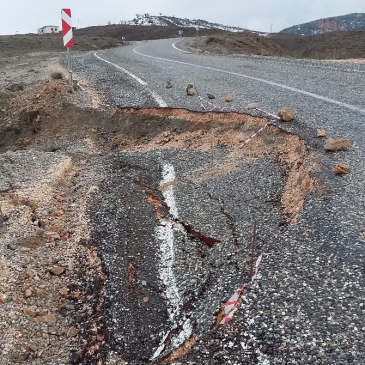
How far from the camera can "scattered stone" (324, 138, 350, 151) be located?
493cm

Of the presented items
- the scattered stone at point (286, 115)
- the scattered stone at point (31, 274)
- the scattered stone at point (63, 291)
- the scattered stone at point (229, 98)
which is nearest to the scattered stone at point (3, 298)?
the scattered stone at point (31, 274)

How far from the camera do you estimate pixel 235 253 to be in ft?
12.3

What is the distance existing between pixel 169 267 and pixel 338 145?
263 centimetres

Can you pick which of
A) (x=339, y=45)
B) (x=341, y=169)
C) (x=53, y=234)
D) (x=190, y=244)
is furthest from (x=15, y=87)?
(x=339, y=45)

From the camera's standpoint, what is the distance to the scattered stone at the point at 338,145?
4.93 m

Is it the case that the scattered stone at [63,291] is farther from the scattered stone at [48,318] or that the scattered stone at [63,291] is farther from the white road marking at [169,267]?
the white road marking at [169,267]

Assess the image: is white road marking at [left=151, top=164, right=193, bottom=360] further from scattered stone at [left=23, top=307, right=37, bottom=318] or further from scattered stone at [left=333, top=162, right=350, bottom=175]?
scattered stone at [left=333, top=162, right=350, bottom=175]

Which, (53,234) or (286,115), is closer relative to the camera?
(53,234)

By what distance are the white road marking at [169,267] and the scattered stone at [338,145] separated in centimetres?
207

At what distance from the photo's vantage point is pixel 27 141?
7781 mm

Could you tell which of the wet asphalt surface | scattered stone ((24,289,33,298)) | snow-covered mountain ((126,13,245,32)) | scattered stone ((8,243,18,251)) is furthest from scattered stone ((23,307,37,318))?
snow-covered mountain ((126,13,245,32))

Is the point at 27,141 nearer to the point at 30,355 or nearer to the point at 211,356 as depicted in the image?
the point at 30,355

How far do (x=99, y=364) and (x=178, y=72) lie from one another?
9587mm

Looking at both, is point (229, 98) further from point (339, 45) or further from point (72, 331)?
point (339, 45)
